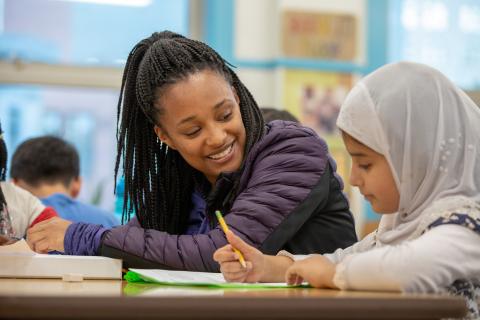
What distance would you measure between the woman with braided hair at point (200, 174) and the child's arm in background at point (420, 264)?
0.51 metres

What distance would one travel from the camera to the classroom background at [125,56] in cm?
459

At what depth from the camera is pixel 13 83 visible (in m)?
4.61

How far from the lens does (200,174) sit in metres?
1.97

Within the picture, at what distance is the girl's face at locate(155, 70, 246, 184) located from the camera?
1.78 meters

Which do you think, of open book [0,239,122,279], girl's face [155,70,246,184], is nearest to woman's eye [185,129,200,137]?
girl's face [155,70,246,184]

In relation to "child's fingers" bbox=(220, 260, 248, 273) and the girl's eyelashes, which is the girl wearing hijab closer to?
"child's fingers" bbox=(220, 260, 248, 273)

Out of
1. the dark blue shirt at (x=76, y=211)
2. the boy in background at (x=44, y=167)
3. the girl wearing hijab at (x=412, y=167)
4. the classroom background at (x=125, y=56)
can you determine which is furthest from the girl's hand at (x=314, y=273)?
the classroom background at (x=125, y=56)

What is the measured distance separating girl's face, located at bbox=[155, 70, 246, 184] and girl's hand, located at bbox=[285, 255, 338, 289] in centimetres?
59

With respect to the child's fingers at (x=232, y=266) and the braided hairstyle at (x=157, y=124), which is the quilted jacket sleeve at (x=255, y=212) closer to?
the braided hairstyle at (x=157, y=124)

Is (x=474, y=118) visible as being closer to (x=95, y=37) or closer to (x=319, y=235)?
(x=319, y=235)

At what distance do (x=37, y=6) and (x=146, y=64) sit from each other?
2.95 meters

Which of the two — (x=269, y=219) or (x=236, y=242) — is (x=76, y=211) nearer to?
(x=269, y=219)

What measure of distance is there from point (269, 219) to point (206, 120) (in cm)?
29

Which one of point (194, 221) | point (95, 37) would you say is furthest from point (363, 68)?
point (194, 221)
